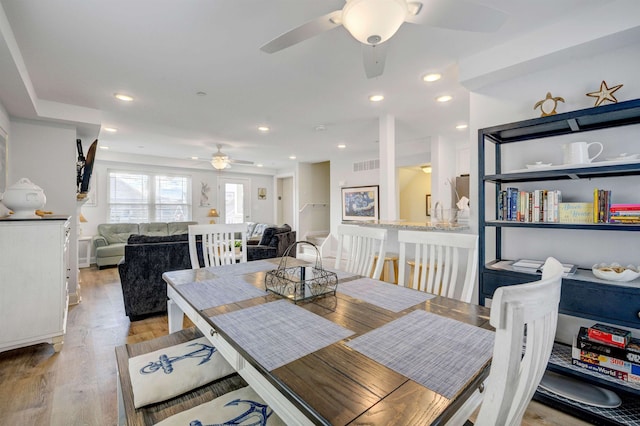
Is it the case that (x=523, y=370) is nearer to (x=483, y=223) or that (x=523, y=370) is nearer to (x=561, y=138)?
(x=483, y=223)

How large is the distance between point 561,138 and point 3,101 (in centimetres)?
498

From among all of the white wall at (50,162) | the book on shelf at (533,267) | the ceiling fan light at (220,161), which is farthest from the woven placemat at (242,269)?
the ceiling fan light at (220,161)

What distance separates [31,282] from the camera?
2326 millimetres

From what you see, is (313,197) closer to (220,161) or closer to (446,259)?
(220,161)

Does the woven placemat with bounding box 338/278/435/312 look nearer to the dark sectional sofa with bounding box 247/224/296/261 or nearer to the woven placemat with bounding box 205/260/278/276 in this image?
the woven placemat with bounding box 205/260/278/276

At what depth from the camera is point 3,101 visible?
286 centimetres

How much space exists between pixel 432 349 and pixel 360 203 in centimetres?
565

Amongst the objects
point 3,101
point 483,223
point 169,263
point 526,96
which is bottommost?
point 169,263

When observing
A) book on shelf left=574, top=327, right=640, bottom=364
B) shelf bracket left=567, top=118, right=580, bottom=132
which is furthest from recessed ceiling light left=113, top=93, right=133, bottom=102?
book on shelf left=574, top=327, right=640, bottom=364

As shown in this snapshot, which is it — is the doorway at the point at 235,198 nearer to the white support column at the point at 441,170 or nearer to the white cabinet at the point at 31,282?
the white support column at the point at 441,170

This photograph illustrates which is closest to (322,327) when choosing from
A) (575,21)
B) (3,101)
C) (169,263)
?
(575,21)

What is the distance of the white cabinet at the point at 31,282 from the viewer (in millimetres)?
2242

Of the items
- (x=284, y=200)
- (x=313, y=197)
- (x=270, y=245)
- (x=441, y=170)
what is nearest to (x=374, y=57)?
(x=270, y=245)

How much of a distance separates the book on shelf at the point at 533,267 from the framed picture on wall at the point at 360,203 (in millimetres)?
4009
